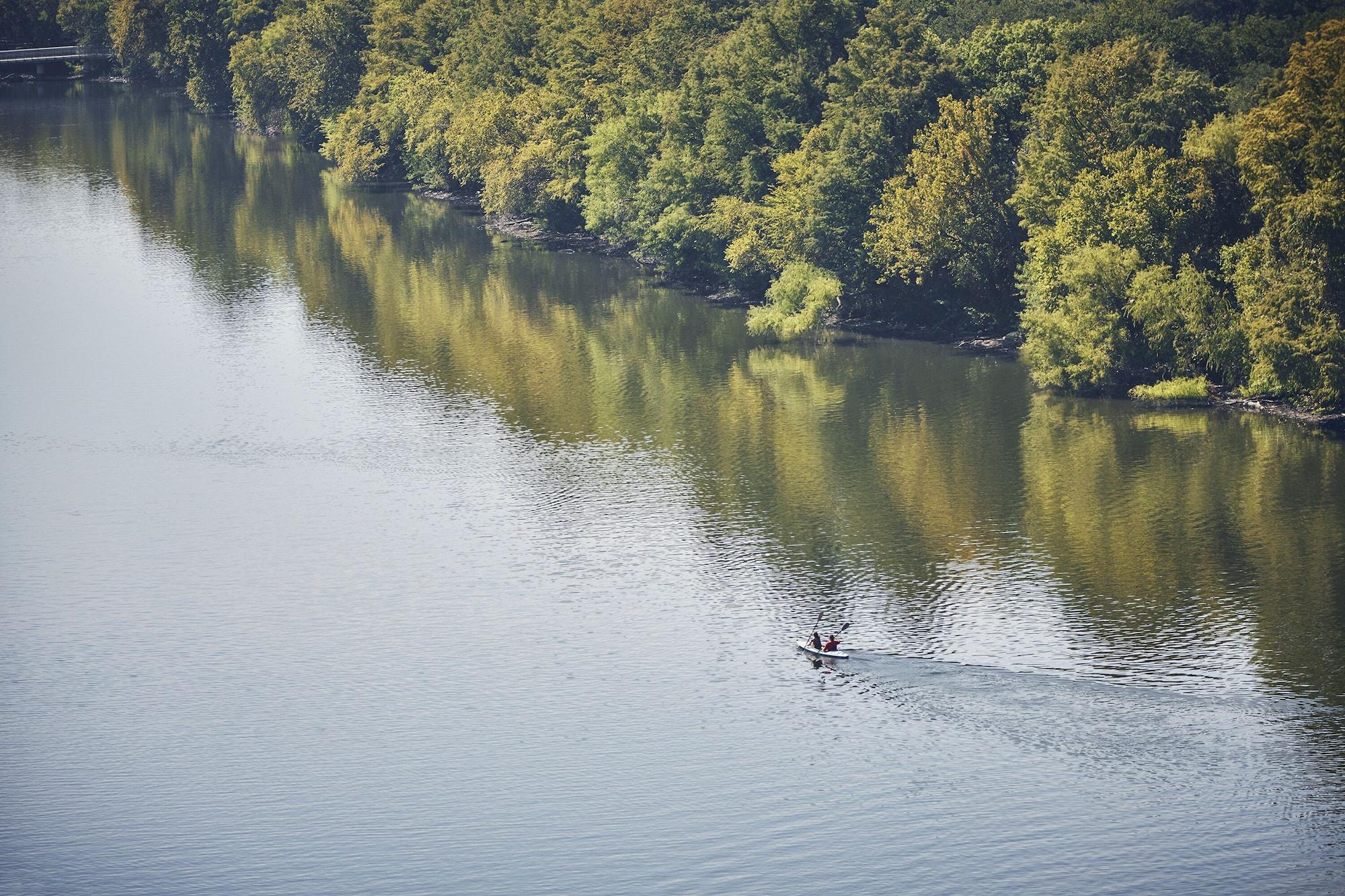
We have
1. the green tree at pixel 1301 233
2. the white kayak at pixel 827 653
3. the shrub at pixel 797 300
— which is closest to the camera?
the white kayak at pixel 827 653

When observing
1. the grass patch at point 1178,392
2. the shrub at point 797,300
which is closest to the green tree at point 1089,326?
the grass patch at point 1178,392

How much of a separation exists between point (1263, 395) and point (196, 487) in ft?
192

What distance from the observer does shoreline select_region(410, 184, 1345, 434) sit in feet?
278

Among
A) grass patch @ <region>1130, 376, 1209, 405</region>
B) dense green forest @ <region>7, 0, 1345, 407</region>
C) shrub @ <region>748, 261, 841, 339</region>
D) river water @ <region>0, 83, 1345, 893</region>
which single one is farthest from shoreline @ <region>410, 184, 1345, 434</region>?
shrub @ <region>748, 261, 841, 339</region>

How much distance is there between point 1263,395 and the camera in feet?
284

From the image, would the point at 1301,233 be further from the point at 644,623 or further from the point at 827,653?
the point at 644,623

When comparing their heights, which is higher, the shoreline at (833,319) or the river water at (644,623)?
the shoreline at (833,319)

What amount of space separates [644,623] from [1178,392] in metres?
39.7

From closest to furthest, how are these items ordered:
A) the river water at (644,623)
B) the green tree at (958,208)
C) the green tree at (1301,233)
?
the river water at (644,623) < the green tree at (1301,233) < the green tree at (958,208)

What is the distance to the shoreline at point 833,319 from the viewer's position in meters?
→ 84.8

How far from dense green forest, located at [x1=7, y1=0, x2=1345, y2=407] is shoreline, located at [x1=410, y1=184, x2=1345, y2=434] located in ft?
3.45

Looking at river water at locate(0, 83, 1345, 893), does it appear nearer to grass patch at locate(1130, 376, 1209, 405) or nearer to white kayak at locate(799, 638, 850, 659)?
white kayak at locate(799, 638, 850, 659)

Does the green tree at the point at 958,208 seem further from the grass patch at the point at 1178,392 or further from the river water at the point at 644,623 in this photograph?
the grass patch at the point at 1178,392

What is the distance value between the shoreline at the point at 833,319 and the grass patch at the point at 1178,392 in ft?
1.16
